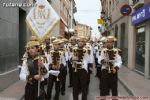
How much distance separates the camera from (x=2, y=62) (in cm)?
1389

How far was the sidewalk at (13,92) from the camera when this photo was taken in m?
11.8

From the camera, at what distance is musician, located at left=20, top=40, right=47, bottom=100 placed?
7593mm

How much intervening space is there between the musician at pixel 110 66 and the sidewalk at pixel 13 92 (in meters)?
2.83

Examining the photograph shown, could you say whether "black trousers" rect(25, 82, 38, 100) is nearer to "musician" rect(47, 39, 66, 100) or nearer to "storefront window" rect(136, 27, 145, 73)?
"musician" rect(47, 39, 66, 100)

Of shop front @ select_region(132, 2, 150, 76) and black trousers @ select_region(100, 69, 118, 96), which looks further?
shop front @ select_region(132, 2, 150, 76)

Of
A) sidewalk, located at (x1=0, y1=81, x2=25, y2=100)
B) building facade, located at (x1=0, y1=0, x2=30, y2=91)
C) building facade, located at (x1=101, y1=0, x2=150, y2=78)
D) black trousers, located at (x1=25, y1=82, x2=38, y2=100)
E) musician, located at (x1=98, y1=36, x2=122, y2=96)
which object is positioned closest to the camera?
black trousers, located at (x1=25, y1=82, x2=38, y2=100)

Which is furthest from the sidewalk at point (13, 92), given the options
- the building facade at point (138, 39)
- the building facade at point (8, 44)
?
the building facade at point (138, 39)

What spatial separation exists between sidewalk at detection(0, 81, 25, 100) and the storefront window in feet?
24.8

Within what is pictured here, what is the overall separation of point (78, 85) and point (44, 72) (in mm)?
3168

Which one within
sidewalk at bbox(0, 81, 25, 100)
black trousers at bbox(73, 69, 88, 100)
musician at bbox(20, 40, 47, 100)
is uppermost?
musician at bbox(20, 40, 47, 100)

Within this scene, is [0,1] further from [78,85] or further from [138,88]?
[138,88]

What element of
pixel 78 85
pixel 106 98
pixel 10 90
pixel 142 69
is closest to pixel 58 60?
pixel 78 85

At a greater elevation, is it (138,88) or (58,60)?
(58,60)

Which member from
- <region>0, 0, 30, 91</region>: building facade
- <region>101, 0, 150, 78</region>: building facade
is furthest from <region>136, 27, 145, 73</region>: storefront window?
<region>0, 0, 30, 91</region>: building facade
